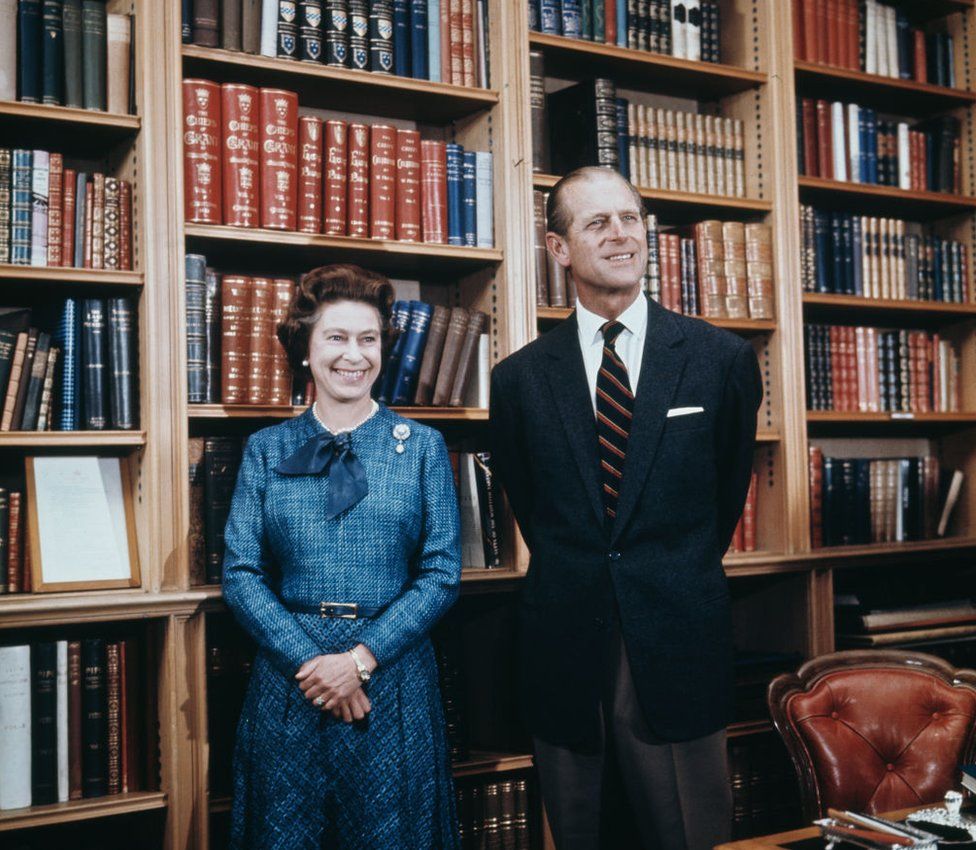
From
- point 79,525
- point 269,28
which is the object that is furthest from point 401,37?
point 79,525

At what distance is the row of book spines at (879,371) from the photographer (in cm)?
344

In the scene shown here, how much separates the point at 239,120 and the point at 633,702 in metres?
1.60

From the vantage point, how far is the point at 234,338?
2639mm

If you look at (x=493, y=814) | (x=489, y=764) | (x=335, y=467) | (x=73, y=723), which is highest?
(x=335, y=467)

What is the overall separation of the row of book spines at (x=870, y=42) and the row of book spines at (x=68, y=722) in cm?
267

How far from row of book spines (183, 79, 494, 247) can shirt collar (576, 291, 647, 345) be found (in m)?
0.64

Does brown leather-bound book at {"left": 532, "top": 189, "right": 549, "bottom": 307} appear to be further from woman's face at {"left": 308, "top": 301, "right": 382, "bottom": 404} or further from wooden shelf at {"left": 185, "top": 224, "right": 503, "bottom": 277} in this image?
woman's face at {"left": 308, "top": 301, "right": 382, "bottom": 404}

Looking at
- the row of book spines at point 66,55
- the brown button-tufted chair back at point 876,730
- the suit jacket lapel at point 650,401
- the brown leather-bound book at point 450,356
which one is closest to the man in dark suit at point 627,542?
the suit jacket lapel at point 650,401

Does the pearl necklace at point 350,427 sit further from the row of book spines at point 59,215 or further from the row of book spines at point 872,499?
the row of book spines at point 872,499

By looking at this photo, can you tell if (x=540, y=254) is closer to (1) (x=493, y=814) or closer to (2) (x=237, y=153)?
(2) (x=237, y=153)

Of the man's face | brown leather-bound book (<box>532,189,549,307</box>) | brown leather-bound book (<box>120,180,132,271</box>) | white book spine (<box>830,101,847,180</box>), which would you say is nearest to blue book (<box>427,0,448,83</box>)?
brown leather-bound book (<box>532,189,549,307</box>)

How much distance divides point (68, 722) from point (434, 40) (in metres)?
1.89

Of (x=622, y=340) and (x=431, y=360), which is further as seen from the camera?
(x=431, y=360)

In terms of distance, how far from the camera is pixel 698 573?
225cm
